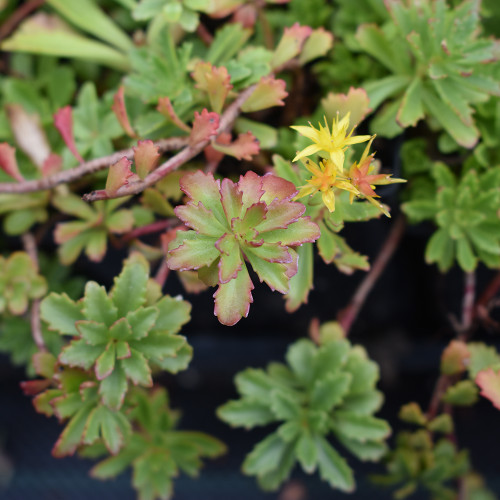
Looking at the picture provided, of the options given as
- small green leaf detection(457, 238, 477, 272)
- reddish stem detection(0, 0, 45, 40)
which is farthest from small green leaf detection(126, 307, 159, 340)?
reddish stem detection(0, 0, 45, 40)

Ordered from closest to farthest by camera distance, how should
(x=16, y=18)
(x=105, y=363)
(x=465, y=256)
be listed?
(x=105, y=363) → (x=465, y=256) → (x=16, y=18)

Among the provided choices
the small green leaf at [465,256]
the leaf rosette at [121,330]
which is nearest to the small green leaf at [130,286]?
the leaf rosette at [121,330]

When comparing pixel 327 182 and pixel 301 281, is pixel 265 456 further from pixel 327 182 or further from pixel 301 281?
pixel 327 182

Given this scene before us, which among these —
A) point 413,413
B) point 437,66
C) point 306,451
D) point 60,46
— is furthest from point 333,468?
point 60,46

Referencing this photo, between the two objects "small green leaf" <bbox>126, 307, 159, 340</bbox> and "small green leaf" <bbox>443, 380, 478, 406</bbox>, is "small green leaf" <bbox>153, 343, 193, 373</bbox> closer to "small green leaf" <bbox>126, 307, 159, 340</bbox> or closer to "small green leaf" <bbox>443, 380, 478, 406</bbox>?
"small green leaf" <bbox>126, 307, 159, 340</bbox>

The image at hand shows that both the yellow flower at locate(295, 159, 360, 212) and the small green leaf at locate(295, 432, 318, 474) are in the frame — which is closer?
the yellow flower at locate(295, 159, 360, 212)

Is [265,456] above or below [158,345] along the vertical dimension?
below

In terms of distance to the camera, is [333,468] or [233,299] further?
[333,468]

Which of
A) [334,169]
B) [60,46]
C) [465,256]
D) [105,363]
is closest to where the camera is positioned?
[334,169]
